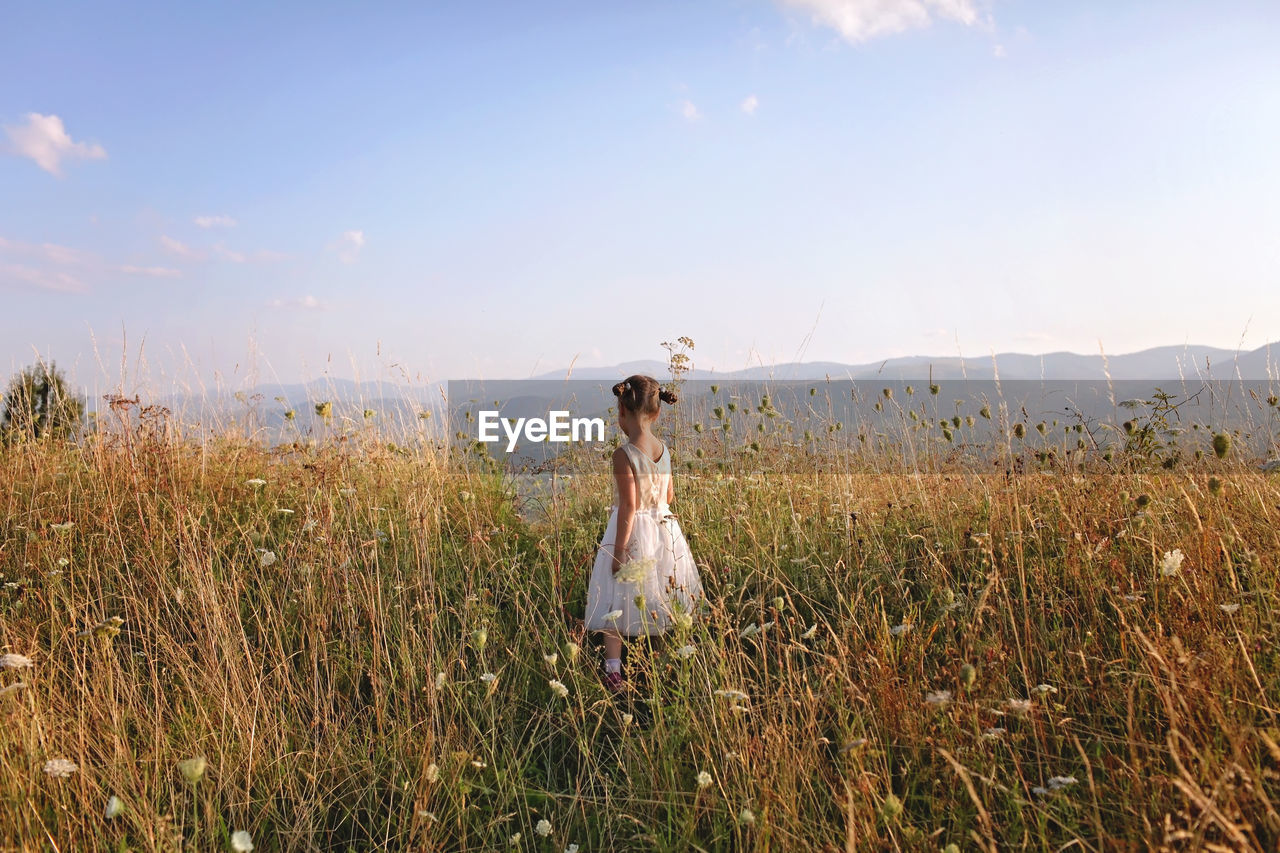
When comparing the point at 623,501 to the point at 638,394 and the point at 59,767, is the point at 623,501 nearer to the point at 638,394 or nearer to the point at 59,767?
the point at 638,394

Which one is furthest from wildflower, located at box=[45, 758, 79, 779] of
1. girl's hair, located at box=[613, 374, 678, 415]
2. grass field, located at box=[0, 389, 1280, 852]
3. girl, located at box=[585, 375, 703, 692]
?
girl's hair, located at box=[613, 374, 678, 415]

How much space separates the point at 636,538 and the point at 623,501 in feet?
0.57

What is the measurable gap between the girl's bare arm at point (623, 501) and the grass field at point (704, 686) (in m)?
0.38

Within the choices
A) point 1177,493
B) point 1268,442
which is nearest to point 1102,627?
point 1177,493

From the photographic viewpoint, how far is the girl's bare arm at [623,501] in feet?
10.8

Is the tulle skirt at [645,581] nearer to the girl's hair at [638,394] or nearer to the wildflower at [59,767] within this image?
the girl's hair at [638,394]

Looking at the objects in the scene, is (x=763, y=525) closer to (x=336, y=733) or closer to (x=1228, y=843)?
(x=336, y=733)

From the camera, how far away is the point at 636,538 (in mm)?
3436

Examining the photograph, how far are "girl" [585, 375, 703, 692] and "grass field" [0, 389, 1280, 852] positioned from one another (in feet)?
0.60

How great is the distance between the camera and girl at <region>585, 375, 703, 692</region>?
3.24 meters

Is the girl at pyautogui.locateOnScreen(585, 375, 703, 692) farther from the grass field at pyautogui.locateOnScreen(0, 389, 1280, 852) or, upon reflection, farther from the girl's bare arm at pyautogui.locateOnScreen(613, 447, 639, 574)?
the grass field at pyautogui.locateOnScreen(0, 389, 1280, 852)

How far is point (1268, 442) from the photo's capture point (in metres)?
4.05

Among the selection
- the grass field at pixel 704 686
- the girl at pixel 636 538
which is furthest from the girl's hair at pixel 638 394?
the grass field at pixel 704 686

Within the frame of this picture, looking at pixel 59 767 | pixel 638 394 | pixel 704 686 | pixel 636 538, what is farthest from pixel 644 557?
pixel 59 767
